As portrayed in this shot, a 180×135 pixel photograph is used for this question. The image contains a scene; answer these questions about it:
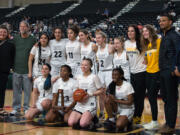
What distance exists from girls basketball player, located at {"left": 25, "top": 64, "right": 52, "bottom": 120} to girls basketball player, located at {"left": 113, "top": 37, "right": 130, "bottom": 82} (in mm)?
1277

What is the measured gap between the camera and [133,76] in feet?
17.1

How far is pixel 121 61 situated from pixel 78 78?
79 centimetres

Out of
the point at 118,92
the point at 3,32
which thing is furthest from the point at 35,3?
the point at 118,92

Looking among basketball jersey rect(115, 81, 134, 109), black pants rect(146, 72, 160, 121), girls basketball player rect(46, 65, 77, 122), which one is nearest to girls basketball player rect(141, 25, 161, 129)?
black pants rect(146, 72, 160, 121)

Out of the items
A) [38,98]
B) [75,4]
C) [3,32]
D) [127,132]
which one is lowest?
[127,132]

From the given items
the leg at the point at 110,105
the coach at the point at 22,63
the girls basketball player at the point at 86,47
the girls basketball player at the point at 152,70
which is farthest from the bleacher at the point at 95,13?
the leg at the point at 110,105

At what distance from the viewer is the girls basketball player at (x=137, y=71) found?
5.12m

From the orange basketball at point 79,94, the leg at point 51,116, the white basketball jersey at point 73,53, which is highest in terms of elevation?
the white basketball jersey at point 73,53

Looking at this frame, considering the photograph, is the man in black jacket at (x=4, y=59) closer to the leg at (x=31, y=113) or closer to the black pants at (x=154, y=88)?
the leg at (x=31, y=113)

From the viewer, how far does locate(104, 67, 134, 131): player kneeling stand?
15.9 ft

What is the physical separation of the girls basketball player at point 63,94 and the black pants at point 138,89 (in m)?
1.01

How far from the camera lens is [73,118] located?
4945mm

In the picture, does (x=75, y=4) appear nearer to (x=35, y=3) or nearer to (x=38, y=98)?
(x=35, y=3)

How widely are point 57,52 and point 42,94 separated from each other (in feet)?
2.75
